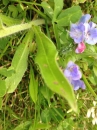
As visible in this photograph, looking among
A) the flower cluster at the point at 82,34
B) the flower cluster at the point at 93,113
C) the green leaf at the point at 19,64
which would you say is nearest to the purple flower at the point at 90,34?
the flower cluster at the point at 82,34

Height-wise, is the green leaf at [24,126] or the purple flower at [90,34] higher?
the purple flower at [90,34]

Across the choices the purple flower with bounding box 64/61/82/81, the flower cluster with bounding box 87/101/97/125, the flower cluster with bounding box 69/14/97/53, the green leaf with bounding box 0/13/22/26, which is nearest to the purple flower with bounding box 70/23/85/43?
the flower cluster with bounding box 69/14/97/53

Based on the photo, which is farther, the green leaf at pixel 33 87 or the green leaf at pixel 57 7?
the green leaf at pixel 33 87

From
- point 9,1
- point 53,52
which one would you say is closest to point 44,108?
point 53,52

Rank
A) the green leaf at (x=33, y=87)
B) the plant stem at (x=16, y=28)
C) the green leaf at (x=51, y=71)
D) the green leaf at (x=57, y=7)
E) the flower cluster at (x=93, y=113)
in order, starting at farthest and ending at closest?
the flower cluster at (x=93, y=113) → the green leaf at (x=33, y=87) → the green leaf at (x=57, y=7) → the plant stem at (x=16, y=28) → the green leaf at (x=51, y=71)

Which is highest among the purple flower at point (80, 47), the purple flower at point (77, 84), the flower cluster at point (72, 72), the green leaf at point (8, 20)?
the green leaf at point (8, 20)

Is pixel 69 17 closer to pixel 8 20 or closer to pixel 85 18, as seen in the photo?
pixel 85 18

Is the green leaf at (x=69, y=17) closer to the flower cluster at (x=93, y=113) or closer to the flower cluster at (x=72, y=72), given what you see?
the flower cluster at (x=72, y=72)

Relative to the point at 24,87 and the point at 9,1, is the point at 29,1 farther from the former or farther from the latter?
the point at 24,87
